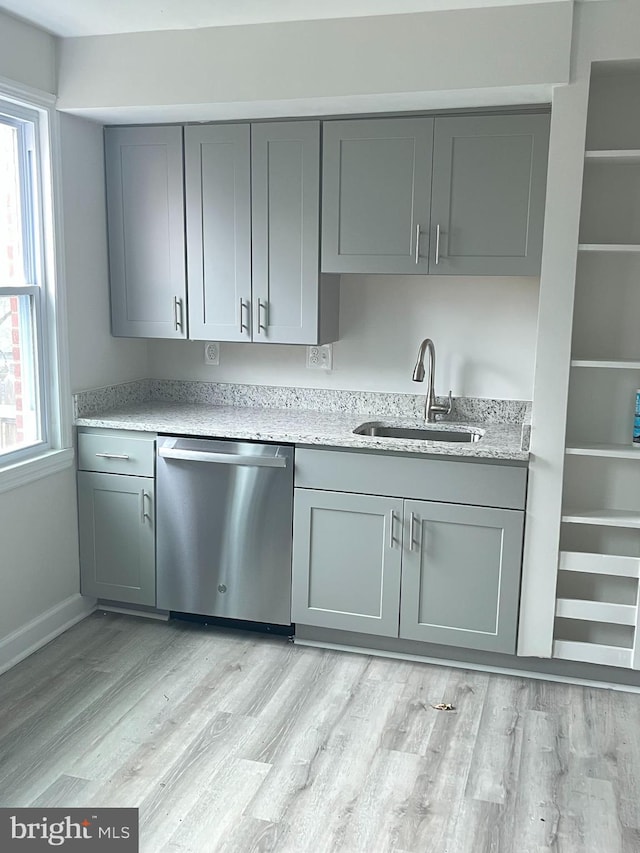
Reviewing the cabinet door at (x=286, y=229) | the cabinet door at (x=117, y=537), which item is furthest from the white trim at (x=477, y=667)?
the cabinet door at (x=286, y=229)

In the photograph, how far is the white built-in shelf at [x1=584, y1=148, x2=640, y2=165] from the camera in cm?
268

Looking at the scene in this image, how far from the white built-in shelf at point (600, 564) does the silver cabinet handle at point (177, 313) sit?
72.6 inches

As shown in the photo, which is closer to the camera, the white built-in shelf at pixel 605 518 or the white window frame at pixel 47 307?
the white built-in shelf at pixel 605 518

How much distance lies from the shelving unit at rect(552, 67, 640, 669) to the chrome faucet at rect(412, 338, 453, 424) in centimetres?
56

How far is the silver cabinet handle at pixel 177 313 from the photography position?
11.3ft

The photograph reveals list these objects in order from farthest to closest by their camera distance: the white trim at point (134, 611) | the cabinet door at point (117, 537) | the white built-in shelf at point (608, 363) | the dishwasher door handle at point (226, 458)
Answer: the white trim at point (134, 611) < the cabinet door at point (117, 537) < the dishwasher door handle at point (226, 458) < the white built-in shelf at point (608, 363)

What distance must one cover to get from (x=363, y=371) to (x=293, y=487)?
745 millimetres

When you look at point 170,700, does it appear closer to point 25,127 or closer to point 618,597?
point 618,597

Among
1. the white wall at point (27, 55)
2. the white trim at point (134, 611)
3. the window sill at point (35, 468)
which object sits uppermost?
the white wall at point (27, 55)

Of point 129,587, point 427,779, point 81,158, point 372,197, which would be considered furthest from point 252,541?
point 81,158

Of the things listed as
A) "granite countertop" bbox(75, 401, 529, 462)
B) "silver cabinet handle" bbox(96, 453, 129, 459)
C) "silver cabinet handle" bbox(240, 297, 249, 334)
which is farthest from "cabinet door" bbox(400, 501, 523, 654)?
"silver cabinet handle" bbox(96, 453, 129, 459)

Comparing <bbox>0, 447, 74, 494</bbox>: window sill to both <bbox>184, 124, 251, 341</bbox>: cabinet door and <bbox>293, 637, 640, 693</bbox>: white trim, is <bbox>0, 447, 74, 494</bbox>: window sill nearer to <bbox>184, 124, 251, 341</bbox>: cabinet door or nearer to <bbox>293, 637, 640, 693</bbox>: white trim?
<bbox>184, 124, 251, 341</bbox>: cabinet door

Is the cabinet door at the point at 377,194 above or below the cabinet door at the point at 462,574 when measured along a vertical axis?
above

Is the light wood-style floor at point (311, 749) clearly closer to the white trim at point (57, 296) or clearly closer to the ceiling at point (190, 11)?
the white trim at point (57, 296)
